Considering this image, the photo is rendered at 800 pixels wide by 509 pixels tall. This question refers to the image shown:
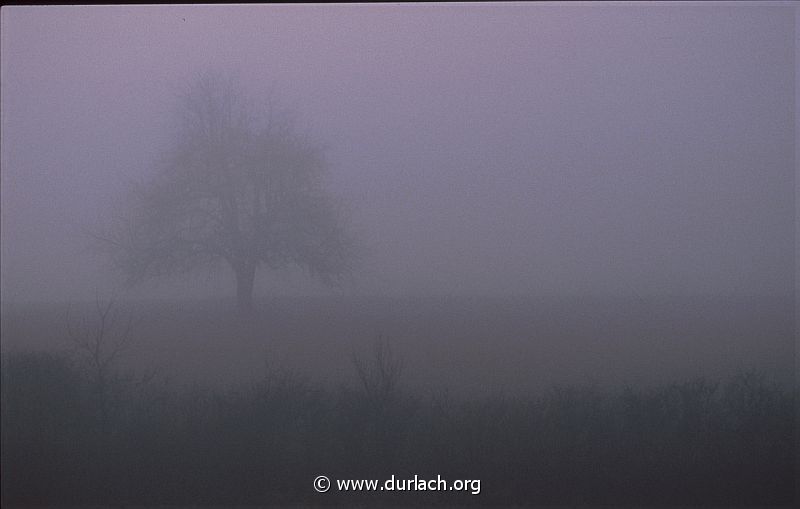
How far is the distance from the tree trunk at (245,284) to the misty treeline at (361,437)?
1.05 ft

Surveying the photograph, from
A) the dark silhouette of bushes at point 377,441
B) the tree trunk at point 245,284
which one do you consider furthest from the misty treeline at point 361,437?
the tree trunk at point 245,284

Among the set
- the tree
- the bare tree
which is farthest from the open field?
the tree

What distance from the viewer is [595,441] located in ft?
12.8

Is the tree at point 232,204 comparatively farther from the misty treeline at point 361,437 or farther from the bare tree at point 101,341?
the misty treeline at point 361,437

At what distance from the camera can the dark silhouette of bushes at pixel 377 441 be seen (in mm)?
3859

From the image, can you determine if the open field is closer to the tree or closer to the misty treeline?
the misty treeline

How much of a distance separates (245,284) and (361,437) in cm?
84

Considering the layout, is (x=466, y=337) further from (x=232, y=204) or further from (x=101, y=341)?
(x=101, y=341)

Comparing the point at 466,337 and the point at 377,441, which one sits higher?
the point at 466,337

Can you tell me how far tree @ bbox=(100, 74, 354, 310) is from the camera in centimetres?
389

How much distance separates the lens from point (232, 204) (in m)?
3.91

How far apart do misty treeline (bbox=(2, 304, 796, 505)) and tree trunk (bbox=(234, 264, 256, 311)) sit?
320 mm

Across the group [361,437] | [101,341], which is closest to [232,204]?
[101,341]

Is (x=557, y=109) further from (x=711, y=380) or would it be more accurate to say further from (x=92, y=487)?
(x=92, y=487)
